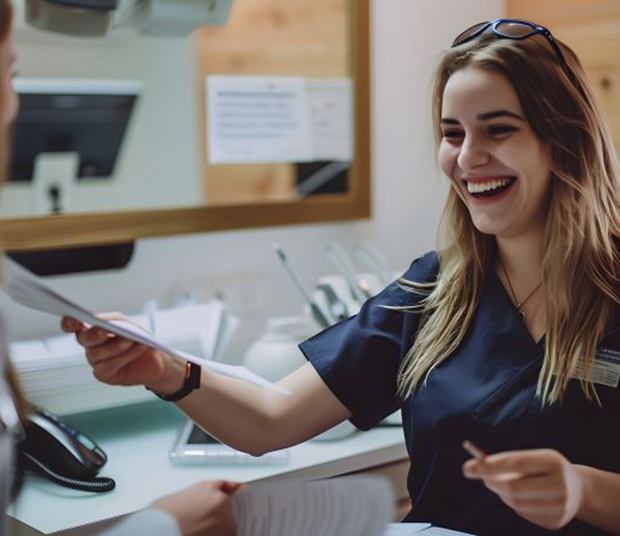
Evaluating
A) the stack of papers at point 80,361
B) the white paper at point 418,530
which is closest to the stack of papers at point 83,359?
the stack of papers at point 80,361

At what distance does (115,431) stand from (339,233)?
73cm

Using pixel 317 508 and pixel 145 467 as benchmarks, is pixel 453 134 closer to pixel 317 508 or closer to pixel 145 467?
pixel 317 508

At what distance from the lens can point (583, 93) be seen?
1143mm

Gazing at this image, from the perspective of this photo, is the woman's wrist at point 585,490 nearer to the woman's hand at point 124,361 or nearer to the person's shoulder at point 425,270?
the person's shoulder at point 425,270

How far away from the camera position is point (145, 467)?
1.32 m

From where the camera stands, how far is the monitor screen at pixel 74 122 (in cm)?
158

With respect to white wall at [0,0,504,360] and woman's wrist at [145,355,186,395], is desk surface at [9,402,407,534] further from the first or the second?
white wall at [0,0,504,360]

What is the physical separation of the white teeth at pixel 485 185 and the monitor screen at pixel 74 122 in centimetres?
78

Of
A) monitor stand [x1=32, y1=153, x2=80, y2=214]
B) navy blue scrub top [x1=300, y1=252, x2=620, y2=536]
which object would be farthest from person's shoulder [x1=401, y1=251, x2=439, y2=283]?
monitor stand [x1=32, y1=153, x2=80, y2=214]

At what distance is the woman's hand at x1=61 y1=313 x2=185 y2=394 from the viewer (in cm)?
107

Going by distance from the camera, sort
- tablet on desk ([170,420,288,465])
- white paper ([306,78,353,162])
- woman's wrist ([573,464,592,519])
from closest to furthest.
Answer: woman's wrist ([573,464,592,519])
tablet on desk ([170,420,288,465])
white paper ([306,78,353,162])

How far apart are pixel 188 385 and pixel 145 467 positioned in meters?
0.21

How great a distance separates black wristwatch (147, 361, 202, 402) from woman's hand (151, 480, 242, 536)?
22cm

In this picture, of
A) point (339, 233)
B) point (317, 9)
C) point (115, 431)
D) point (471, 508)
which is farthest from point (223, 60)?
point (471, 508)
